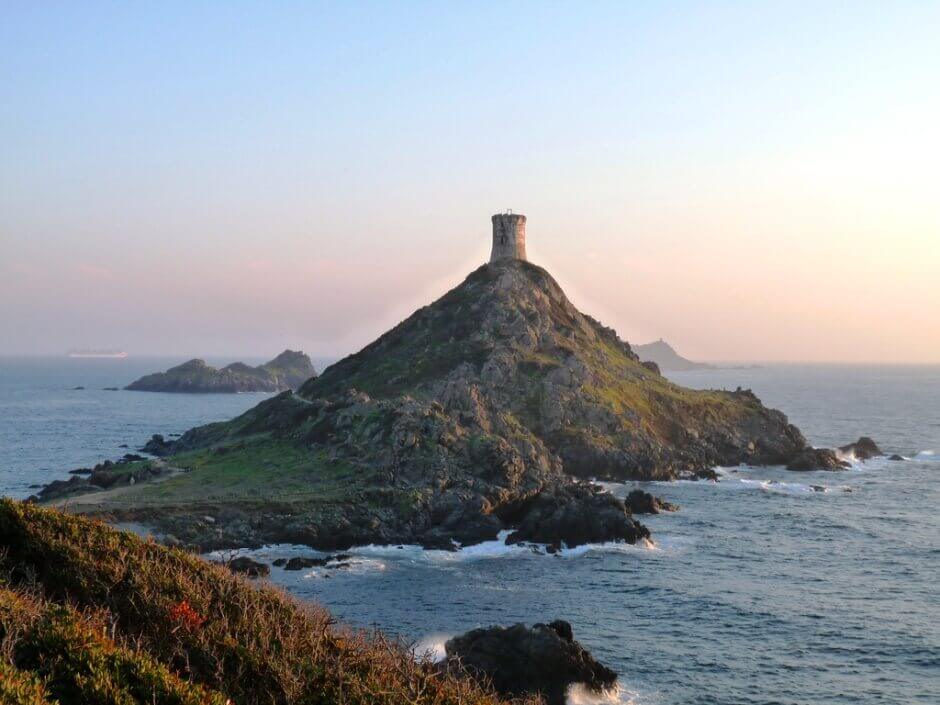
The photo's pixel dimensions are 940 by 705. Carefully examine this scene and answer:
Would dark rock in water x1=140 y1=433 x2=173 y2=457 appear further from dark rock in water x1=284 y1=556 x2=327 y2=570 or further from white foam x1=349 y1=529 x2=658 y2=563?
dark rock in water x1=284 y1=556 x2=327 y2=570

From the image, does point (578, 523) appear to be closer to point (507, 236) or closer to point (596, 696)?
point (596, 696)

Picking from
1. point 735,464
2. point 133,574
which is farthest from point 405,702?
point 735,464

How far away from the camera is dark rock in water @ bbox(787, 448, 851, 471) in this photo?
124312 mm

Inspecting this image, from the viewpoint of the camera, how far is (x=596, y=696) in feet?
149

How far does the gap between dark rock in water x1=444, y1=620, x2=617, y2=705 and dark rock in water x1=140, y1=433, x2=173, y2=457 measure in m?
104

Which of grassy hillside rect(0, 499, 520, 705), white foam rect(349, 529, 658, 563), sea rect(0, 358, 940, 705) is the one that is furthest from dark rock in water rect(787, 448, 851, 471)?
grassy hillside rect(0, 499, 520, 705)

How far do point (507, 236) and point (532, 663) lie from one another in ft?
413

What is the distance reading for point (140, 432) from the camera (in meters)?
170

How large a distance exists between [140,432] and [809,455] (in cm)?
12848

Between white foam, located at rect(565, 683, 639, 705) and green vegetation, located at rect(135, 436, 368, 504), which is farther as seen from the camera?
green vegetation, located at rect(135, 436, 368, 504)

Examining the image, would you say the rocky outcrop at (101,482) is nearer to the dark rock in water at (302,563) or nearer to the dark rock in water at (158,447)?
the dark rock in water at (158,447)

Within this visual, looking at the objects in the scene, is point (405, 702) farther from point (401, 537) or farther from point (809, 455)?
point (809, 455)

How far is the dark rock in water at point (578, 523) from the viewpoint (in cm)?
8056

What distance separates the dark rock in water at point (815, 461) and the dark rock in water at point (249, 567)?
284ft
